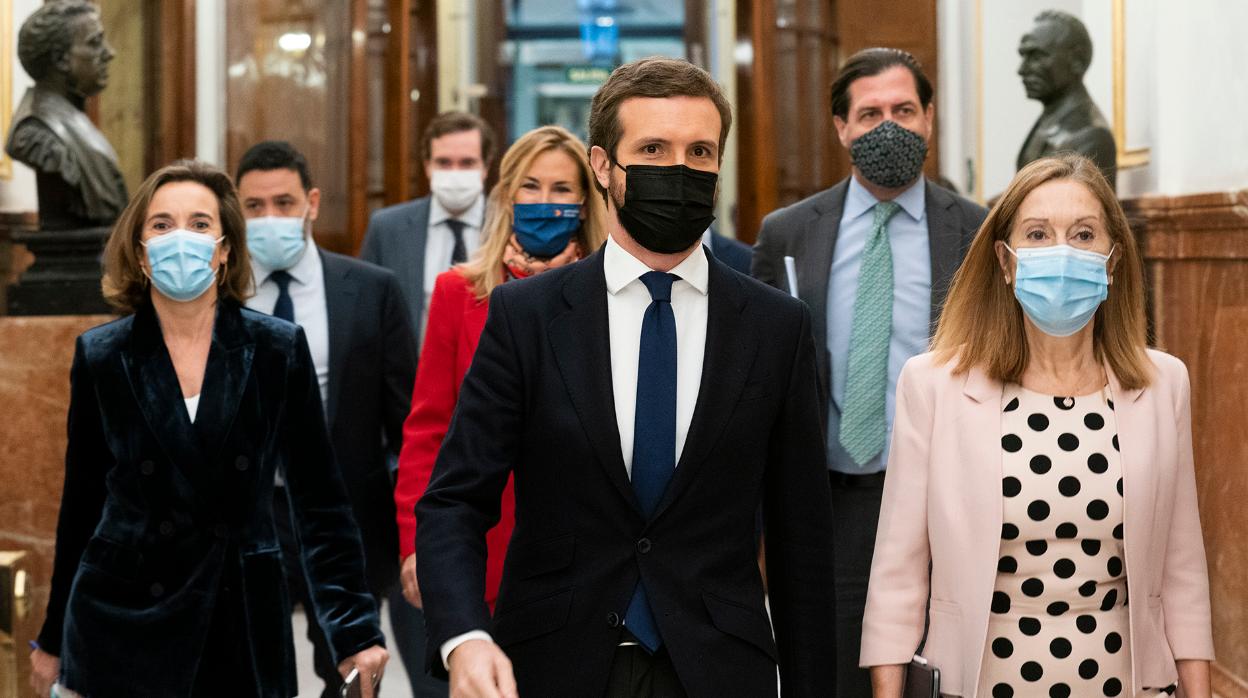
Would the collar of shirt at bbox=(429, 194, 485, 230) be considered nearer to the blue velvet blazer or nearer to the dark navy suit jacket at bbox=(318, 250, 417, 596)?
the dark navy suit jacket at bbox=(318, 250, 417, 596)

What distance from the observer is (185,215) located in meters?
3.59

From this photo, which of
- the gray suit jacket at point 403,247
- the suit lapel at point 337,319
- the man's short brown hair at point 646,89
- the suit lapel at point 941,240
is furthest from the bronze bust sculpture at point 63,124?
the man's short brown hair at point 646,89

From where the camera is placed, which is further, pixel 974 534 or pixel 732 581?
pixel 974 534

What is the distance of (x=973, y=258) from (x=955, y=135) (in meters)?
5.82

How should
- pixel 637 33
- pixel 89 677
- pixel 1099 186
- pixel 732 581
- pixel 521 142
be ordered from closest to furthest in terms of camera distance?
pixel 732 581 < pixel 1099 186 < pixel 89 677 < pixel 521 142 < pixel 637 33

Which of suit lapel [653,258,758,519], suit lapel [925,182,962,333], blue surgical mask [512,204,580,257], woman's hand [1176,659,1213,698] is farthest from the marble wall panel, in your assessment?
woman's hand [1176,659,1213,698]

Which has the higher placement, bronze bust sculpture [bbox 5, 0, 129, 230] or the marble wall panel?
bronze bust sculpture [bbox 5, 0, 129, 230]

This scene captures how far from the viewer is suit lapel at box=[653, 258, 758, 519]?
7.81ft

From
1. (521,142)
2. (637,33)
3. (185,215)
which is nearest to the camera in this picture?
(185,215)

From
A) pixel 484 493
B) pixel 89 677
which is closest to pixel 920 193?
pixel 484 493

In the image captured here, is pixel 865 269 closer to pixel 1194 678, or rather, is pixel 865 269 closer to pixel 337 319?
pixel 1194 678

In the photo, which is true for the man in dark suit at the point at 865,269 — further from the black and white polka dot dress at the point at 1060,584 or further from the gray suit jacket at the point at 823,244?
the black and white polka dot dress at the point at 1060,584

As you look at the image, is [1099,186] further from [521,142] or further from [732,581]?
[521,142]

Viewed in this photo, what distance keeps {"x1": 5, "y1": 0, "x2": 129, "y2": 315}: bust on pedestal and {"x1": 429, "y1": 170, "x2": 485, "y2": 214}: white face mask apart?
3.87 ft
